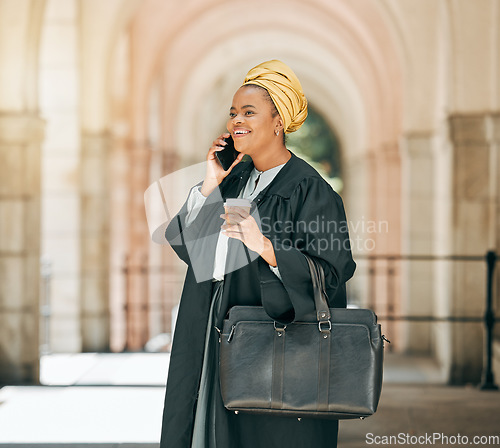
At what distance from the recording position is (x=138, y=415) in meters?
5.14

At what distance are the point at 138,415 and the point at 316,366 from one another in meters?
3.19

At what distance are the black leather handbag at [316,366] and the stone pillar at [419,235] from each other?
8.04 m

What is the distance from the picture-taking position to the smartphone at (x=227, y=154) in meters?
2.67

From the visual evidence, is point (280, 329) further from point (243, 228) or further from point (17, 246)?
point (17, 246)

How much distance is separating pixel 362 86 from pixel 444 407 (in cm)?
1211

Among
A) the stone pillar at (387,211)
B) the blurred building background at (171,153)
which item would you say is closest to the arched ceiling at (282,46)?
the blurred building background at (171,153)

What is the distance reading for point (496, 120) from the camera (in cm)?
716

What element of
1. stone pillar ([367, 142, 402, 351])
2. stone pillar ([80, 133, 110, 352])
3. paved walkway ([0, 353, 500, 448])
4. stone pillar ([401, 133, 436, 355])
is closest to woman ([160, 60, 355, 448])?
paved walkway ([0, 353, 500, 448])

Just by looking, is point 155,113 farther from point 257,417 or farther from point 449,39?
point 257,417

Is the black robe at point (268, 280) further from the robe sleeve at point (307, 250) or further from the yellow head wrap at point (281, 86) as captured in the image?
the yellow head wrap at point (281, 86)

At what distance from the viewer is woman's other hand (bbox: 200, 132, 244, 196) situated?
2.62m

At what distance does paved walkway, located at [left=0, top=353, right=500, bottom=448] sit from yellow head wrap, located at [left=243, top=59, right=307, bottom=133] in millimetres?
2582

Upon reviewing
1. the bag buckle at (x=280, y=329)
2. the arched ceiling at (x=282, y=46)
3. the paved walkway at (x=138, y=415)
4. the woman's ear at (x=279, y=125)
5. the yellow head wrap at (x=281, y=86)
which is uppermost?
the arched ceiling at (x=282, y=46)

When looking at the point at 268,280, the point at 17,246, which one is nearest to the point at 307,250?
the point at 268,280
